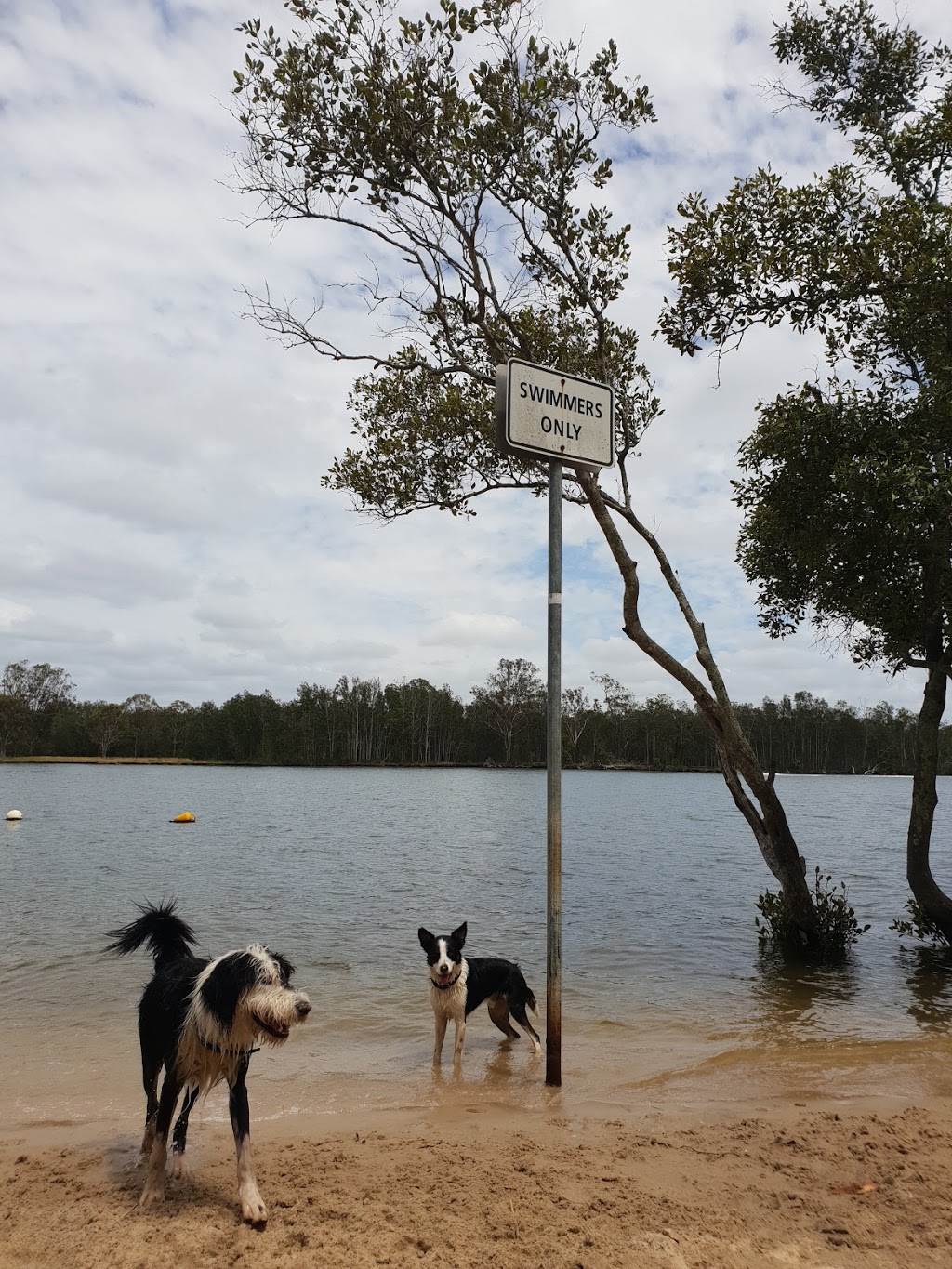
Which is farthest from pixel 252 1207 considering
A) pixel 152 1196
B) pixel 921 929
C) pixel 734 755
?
pixel 921 929

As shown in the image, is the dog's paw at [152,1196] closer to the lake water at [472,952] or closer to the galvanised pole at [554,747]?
the lake water at [472,952]

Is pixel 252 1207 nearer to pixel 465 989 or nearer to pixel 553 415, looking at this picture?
pixel 465 989

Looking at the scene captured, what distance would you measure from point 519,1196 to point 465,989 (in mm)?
3763

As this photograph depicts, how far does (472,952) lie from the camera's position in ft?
45.7

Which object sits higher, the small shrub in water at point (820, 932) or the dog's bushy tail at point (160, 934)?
the dog's bushy tail at point (160, 934)

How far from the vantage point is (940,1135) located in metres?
5.50

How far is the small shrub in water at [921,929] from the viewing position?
1343cm

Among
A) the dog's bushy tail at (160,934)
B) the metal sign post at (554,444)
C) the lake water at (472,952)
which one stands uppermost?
the metal sign post at (554,444)

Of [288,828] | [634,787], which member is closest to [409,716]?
[634,787]

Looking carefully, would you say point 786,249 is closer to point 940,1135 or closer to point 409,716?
point 940,1135

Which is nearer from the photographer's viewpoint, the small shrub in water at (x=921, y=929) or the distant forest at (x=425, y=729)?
the small shrub in water at (x=921, y=929)

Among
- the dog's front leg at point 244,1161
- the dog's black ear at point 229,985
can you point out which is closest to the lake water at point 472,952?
the dog's front leg at point 244,1161

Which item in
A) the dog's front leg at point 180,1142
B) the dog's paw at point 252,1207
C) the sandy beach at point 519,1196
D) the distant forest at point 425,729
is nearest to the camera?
the sandy beach at point 519,1196

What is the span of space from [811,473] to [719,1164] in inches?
380
